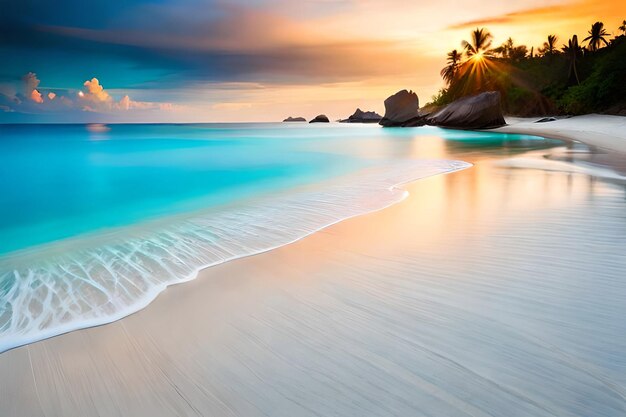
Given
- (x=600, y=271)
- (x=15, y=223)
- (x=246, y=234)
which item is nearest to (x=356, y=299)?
(x=600, y=271)

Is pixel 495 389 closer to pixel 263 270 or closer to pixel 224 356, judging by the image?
pixel 224 356

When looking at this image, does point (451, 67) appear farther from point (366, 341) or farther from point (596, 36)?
point (366, 341)

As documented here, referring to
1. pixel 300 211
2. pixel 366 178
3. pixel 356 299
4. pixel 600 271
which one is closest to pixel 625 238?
pixel 600 271

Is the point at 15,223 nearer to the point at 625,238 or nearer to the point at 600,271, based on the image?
the point at 600,271

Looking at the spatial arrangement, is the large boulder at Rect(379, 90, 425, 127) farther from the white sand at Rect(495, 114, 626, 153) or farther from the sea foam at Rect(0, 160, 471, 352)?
the sea foam at Rect(0, 160, 471, 352)

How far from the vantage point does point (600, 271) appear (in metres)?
3.13

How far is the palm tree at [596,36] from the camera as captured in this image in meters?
45.1

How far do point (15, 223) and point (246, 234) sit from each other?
529cm

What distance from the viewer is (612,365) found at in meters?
1.93

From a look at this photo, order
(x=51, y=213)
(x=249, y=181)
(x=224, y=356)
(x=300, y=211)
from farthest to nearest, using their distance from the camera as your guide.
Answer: (x=249, y=181), (x=51, y=213), (x=300, y=211), (x=224, y=356)

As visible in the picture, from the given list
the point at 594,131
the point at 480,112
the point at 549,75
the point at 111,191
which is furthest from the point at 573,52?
the point at 111,191

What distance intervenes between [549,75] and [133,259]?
5881 cm

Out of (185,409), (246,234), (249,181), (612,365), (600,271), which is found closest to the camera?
(185,409)

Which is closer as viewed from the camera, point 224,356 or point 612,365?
point 612,365
